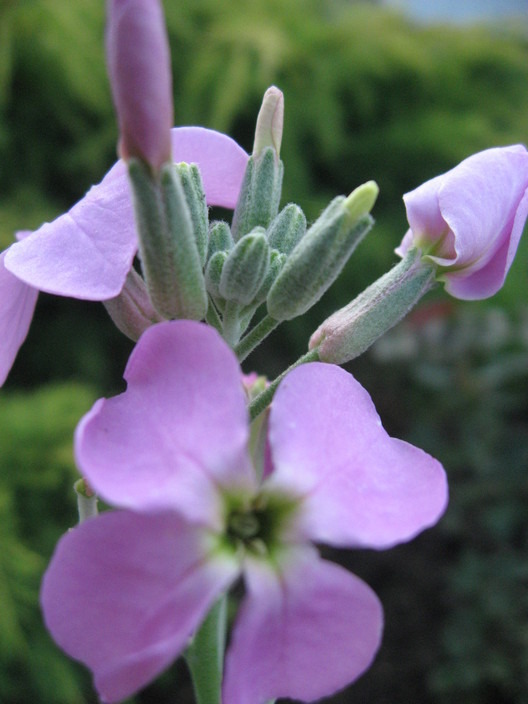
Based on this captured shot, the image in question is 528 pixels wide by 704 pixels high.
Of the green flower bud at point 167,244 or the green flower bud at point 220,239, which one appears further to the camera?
the green flower bud at point 220,239

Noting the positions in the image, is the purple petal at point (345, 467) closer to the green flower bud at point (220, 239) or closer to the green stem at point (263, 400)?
the green stem at point (263, 400)

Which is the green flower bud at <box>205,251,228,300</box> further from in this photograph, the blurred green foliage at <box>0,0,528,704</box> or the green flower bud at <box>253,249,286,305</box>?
the blurred green foliage at <box>0,0,528,704</box>

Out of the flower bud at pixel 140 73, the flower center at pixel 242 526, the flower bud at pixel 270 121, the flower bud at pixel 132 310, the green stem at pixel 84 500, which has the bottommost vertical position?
the green stem at pixel 84 500

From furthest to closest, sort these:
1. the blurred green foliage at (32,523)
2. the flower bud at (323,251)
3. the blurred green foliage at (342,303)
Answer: the blurred green foliage at (342,303)
the blurred green foliage at (32,523)
the flower bud at (323,251)

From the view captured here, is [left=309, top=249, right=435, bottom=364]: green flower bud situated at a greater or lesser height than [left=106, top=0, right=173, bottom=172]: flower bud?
lesser

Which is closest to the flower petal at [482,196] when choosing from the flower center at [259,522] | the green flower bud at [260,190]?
the green flower bud at [260,190]

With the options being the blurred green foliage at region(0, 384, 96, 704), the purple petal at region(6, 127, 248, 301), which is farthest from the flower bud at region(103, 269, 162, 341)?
the blurred green foliage at region(0, 384, 96, 704)
